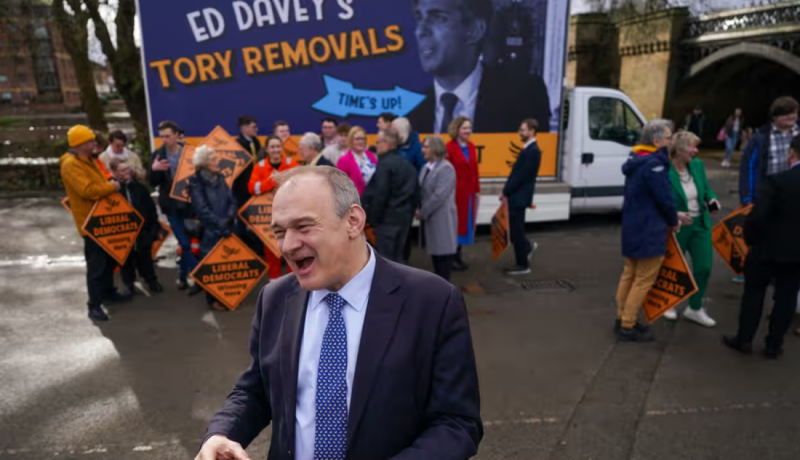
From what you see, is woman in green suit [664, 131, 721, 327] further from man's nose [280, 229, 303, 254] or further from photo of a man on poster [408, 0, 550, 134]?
man's nose [280, 229, 303, 254]

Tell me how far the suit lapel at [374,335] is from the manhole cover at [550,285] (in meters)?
5.00

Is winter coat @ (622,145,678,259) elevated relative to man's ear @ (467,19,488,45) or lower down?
lower down

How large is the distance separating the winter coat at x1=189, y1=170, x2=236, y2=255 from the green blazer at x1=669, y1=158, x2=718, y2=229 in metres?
4.15

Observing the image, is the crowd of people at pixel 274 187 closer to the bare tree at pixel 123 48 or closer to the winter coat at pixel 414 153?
the winter coat at pixel 414 153

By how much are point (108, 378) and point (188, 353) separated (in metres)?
0.64

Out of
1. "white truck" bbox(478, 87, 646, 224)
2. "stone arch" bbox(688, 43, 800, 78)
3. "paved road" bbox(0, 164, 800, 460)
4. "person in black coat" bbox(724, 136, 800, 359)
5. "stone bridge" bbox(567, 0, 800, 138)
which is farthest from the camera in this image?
"stone bridge" bbox(567, 0, 800, 138)

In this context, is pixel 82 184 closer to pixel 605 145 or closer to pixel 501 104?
pixel 501 104

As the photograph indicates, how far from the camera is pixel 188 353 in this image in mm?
4766

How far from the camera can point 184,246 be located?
20.7ft

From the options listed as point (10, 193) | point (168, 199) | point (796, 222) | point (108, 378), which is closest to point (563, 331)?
point (796, 222)

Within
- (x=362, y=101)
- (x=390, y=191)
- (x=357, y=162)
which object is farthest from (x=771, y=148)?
(x=362, y=101)

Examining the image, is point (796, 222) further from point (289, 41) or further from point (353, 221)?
point (289, 41)

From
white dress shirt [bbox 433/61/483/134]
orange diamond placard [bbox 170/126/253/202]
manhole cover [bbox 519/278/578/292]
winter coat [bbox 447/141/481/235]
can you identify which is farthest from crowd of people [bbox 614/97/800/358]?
orange diamond placard [bbox 170/126/253/202]

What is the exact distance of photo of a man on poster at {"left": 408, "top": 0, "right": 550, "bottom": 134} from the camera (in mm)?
7449
